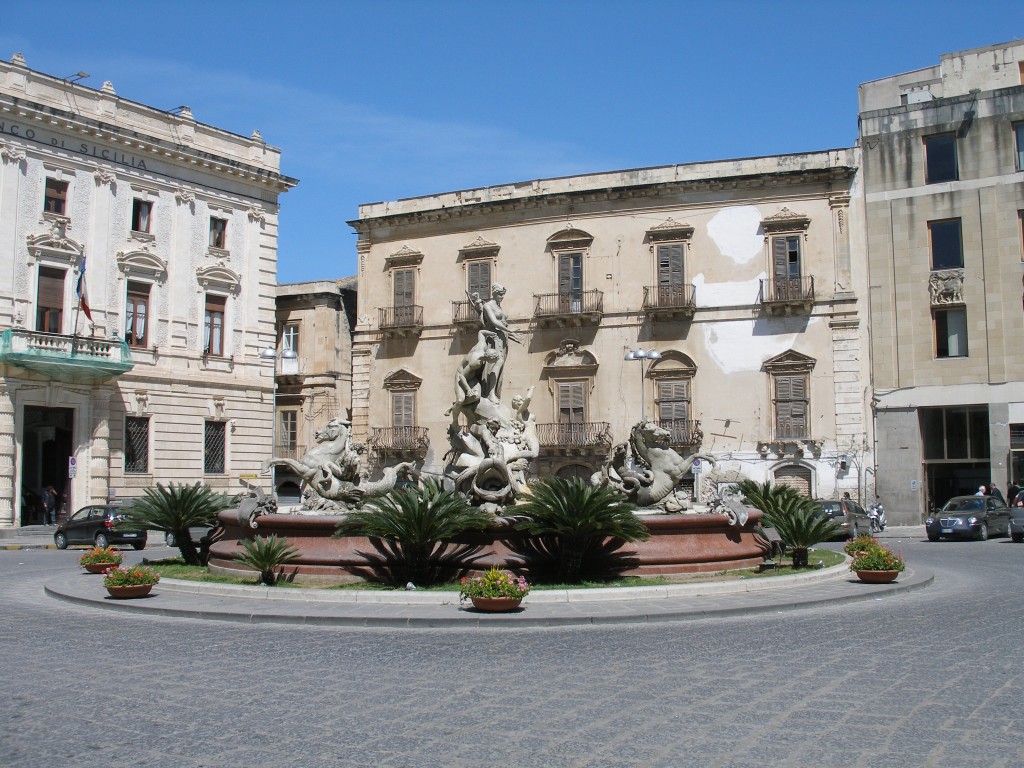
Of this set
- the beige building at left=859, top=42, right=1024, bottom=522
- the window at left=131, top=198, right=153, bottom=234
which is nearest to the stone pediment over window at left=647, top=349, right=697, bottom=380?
the beige building at left=859, top=42, right=1024, bottom=522

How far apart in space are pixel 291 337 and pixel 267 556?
3545 cm

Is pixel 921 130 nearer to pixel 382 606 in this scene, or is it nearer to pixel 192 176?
pixel 192 176

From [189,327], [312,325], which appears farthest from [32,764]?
[312,325]

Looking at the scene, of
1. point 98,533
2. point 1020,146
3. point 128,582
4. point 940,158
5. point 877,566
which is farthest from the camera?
point 940,158

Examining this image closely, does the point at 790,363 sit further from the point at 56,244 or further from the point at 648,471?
the point at 56,244

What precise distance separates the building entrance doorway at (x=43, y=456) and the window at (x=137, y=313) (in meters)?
3.25

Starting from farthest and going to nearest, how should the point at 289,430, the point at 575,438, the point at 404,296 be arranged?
the point at 289,430
the point at 404,296
the point at 575,438

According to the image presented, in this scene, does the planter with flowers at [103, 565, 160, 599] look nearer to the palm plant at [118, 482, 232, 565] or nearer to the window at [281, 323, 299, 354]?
the palm plant at [118, 482, 232, 565]

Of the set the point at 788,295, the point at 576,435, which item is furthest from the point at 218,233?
the point at 788,295

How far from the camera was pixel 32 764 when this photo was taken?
5.79 metres

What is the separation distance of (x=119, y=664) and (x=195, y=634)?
1.81 m

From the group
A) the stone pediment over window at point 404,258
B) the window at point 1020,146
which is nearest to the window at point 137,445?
the stone pediment over window at point 404,258

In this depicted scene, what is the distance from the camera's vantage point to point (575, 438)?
130ft

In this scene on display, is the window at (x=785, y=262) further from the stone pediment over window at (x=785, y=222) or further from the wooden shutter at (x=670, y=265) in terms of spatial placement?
the wooden shutter at (x=670, y=265)
